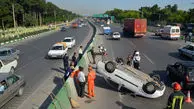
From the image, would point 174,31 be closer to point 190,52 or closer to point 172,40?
point 172,40

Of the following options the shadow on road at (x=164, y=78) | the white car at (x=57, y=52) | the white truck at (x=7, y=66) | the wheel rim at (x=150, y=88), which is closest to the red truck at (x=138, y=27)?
the white car at (x=57, y=52)

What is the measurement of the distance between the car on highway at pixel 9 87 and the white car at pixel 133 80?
162 inches

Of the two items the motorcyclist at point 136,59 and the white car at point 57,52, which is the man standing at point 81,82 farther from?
the white car at point 57,52

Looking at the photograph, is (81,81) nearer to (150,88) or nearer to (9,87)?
(150,88)

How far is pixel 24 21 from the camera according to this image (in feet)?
276

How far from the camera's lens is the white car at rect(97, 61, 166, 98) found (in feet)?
37.3

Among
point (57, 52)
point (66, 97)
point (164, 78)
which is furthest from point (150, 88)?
point (57, 52)

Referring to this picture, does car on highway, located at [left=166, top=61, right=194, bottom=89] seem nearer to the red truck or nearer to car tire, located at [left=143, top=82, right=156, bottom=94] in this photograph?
car tire, located at [left=143, top=82, right=156, bottom=94]

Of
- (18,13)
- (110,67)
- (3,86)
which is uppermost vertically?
(18,13)

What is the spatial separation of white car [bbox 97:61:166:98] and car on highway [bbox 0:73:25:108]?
412 cm

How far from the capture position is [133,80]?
1173 cm

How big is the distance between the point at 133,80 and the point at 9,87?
569 centimetres

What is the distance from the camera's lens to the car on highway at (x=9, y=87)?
10630 millimetres

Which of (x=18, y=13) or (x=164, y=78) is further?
(x=18, y=13)
